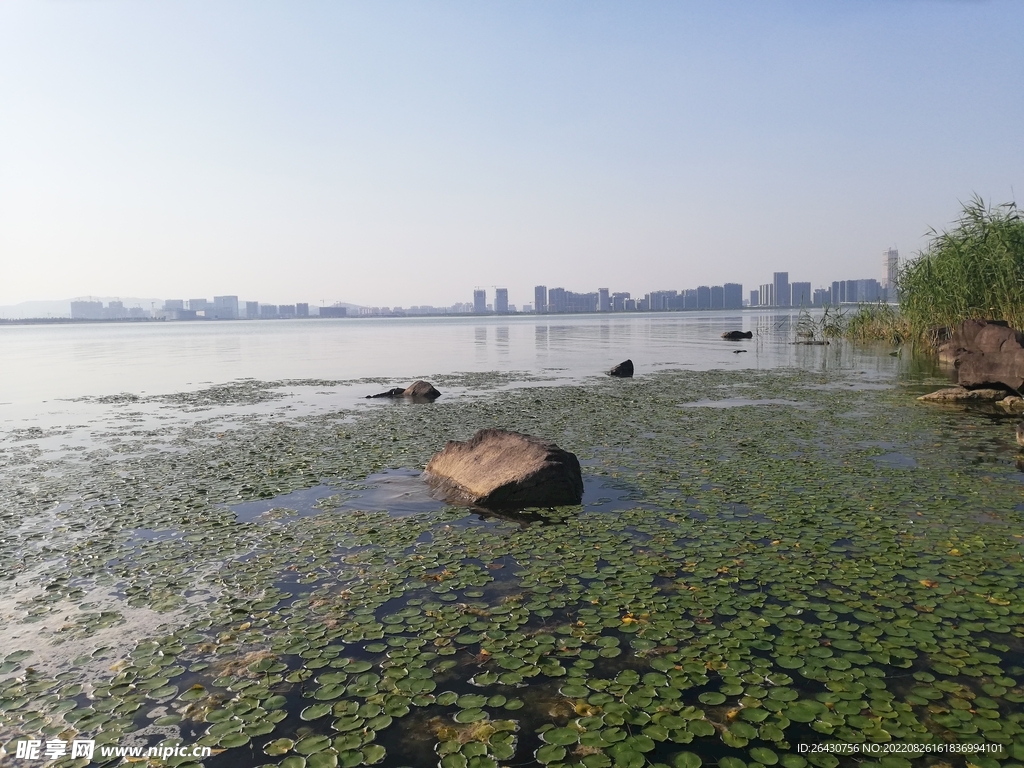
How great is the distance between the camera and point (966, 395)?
600 inches

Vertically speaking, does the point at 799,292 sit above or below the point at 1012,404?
above

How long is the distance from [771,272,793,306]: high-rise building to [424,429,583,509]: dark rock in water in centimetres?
18297

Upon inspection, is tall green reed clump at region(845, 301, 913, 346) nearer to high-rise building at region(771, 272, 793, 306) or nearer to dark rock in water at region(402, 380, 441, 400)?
dark rock in water at region(402, 380, 441, 400)

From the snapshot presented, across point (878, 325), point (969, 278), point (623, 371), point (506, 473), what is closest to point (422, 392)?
point (623, 371)

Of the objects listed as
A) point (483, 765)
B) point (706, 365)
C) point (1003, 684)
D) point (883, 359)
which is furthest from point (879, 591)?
point (883, 359)

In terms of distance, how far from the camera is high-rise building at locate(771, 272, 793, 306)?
581 ft

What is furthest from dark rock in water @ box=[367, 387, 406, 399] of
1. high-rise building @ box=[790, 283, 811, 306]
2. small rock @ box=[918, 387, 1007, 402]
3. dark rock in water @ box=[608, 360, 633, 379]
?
high-rise building @ box=[790, 283, 811, 306]

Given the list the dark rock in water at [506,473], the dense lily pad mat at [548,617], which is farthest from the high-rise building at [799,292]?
the dark rock in water at [506,473]

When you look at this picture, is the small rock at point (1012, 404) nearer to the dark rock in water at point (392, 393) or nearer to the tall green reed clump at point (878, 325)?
the dark rock in water at point (392, 393)

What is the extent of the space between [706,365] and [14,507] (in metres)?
23.5

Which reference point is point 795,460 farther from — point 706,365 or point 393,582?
point 706,365

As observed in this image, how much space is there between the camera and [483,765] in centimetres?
341

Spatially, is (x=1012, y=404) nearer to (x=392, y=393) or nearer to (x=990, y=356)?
(x=990, y=356)

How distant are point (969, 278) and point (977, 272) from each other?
0.29 meters
